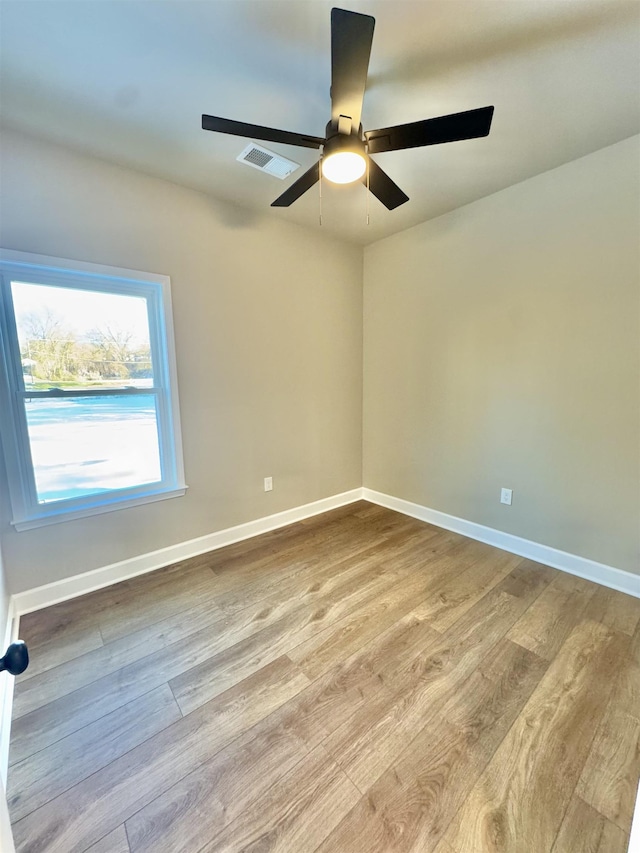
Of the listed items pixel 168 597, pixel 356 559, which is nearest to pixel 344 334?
pixel 356 559

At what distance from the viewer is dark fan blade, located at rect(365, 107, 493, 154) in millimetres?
1259

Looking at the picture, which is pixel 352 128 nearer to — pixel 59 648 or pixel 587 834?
pixel 587 834

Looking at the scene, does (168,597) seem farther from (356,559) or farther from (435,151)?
(435,151)

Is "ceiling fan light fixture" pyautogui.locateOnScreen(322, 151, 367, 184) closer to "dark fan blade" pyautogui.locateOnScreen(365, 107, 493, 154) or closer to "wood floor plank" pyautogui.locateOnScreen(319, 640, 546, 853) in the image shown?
"dark fan blade" pyautogui.locateOnScreen(365, 107, 493, 154)

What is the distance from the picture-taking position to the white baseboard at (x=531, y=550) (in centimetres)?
213

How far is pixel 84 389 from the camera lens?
6.98ft

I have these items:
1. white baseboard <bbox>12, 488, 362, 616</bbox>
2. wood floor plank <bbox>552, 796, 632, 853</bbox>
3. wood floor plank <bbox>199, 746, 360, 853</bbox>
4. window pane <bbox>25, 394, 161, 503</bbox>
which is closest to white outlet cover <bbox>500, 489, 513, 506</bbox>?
white baseboard <bbox>12, 488, 362, 616</bbox>

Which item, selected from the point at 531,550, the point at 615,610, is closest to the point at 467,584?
the point at 531,550

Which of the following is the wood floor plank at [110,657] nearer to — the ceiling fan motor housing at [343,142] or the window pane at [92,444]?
the window pane at [92,444]

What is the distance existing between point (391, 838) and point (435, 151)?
300 cm

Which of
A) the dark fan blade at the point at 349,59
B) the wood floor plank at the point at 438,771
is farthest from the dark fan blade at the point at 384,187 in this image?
the wood floor plank at the point at 438,771

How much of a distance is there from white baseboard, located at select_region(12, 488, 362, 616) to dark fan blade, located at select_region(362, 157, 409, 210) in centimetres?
246

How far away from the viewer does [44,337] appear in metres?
1.98

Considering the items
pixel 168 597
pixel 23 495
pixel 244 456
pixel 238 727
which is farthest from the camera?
pixel 244 456
